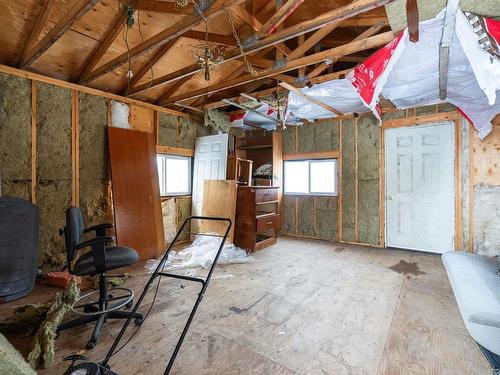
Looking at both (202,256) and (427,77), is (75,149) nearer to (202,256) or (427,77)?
(202,256)

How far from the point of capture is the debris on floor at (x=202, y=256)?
3324 mm

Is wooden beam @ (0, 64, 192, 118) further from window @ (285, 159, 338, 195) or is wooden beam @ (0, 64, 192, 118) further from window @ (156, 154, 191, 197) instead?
window @ (285, 159, 338, 195)

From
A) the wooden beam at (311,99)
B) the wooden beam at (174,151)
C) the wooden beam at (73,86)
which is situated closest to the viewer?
the wooden beam at (73,86)

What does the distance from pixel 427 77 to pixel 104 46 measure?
12.0 feet

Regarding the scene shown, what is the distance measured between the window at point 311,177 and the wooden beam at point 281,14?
10.4ft

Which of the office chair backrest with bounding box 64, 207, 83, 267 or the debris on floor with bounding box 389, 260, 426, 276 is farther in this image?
the debris on floor with bounding box 389, 260, 426, 276

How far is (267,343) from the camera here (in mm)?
1768

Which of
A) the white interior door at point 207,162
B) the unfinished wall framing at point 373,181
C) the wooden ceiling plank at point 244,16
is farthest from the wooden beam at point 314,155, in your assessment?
the wooden ceiling plank at point 244,16

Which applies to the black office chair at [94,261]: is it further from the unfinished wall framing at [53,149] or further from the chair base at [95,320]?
the unfinished wall framing at [53,149]

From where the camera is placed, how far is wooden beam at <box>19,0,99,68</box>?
1932 millimetres

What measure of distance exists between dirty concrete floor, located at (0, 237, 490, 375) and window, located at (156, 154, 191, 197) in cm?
170

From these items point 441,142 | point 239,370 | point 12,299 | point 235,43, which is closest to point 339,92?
point 235,43

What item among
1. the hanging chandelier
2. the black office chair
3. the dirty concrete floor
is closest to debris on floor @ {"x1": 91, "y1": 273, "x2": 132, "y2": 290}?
the dirty concrete floor

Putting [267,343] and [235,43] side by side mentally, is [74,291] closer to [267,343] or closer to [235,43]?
[267,343]
